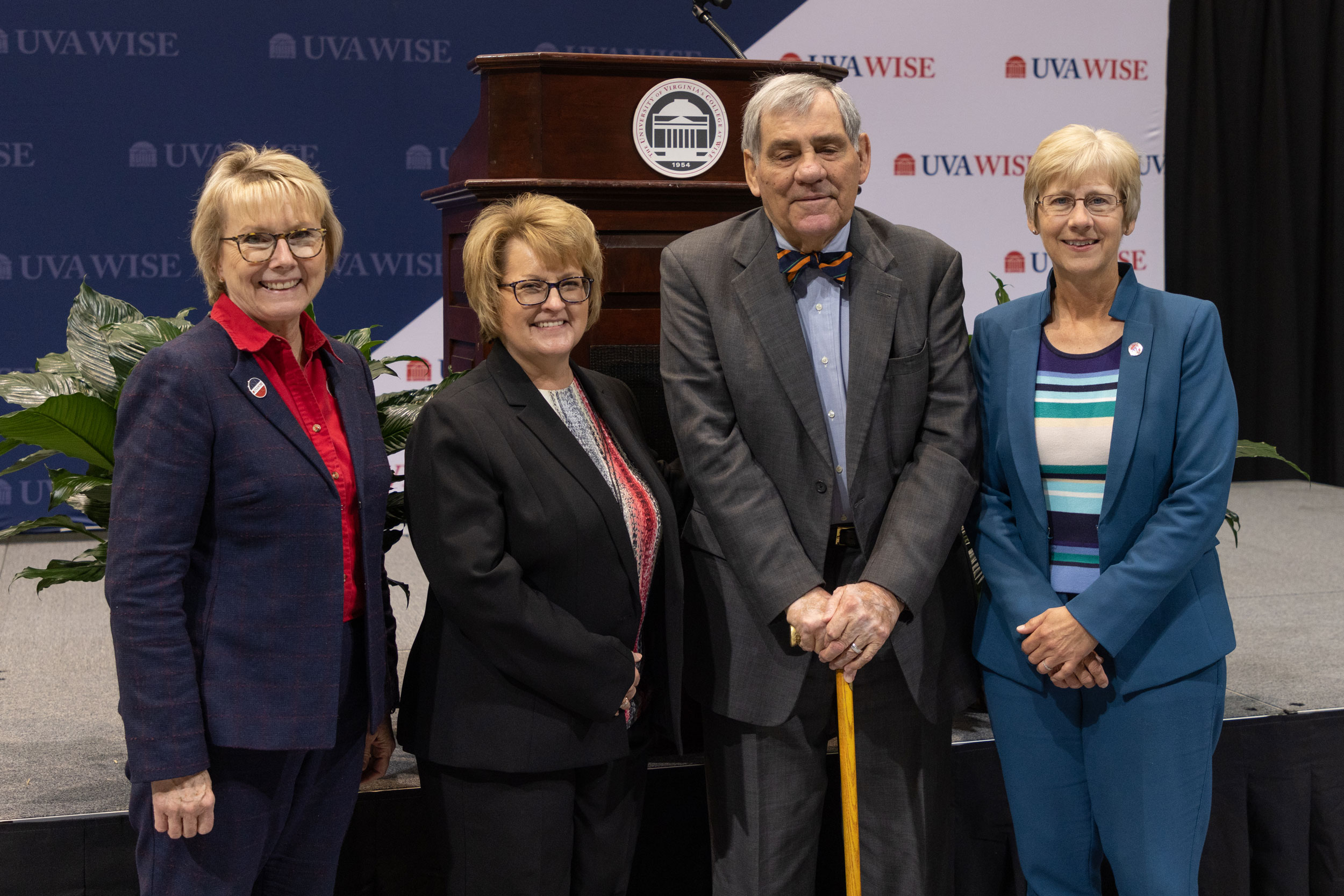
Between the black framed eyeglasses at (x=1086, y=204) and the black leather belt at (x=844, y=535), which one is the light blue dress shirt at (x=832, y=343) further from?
the black framed eyeglasses at (x=1086, y=204)

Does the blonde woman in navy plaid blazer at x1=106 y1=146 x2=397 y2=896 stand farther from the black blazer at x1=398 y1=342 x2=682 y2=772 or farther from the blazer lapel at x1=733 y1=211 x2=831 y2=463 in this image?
the blazer lapel at x1=733 y1=211 x2=831 y2=463

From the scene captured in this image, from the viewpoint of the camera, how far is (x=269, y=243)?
1.53 m

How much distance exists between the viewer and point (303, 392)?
160cm

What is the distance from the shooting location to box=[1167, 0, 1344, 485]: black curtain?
5.98 metres

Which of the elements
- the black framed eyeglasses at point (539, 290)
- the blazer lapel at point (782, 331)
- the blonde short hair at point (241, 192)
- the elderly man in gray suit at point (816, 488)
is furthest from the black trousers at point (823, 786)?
the blonde short hair at point (241, 192)

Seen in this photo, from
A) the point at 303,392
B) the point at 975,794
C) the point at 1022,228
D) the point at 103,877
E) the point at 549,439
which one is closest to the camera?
the point at 303,392

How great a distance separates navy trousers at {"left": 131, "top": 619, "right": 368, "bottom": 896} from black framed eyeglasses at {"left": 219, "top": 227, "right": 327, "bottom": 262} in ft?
1.70

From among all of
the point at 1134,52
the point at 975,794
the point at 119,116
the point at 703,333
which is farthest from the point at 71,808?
the point at 1134,52

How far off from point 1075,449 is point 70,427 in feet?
5.38

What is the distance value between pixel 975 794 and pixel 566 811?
3.40 feet

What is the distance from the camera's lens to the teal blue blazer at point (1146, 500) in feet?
5.67

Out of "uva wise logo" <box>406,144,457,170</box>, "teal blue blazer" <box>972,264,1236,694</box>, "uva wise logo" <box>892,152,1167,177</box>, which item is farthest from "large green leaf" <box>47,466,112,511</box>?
"uva wise logo" <box>892,152,1167,177</box>

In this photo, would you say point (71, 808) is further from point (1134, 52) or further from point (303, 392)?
Answer: point (1134, 52)

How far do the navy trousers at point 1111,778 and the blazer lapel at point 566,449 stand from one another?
26.2 inches
